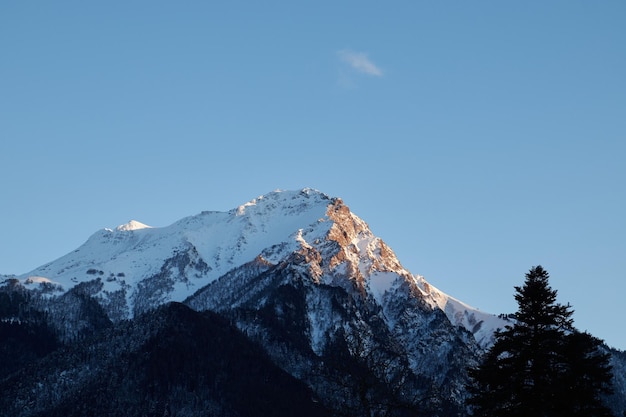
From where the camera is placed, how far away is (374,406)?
166 ft

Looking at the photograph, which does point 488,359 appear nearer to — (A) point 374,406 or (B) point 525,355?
(B) point 525,355

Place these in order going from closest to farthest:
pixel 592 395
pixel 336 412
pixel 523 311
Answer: pixel 336 412
pixel 592 395
pixel 523 311

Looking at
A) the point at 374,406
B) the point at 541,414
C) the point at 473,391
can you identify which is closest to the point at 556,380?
the point at 541,414

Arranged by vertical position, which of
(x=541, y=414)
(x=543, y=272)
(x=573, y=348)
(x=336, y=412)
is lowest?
(x=336, y=412)

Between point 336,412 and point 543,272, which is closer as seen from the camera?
point 336,412

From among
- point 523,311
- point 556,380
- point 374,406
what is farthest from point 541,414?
point 374,406

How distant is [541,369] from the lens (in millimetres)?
55094

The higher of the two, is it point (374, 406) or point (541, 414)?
point (541, 414)

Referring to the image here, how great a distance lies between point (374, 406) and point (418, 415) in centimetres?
236

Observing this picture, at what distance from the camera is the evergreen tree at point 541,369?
53.4m

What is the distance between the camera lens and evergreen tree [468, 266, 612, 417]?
175ft

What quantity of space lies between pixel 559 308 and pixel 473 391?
Answer: 719cm

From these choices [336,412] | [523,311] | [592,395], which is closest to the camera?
[336,412]

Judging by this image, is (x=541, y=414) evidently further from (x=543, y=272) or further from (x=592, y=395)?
(x=543, y=272)
